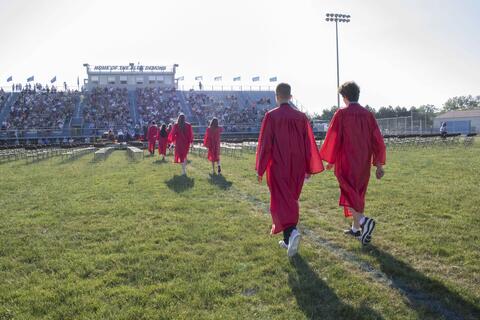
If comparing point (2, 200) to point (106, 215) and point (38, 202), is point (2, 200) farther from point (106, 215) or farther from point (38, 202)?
point (106, 215)

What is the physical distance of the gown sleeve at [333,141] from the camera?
543cm

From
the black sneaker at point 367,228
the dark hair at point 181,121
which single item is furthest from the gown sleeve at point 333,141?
the dark hair at point 181,121

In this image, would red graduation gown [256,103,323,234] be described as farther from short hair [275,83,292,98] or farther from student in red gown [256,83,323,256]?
short hair [275,83,292,98]

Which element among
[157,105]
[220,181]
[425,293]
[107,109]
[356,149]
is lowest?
[425,293]

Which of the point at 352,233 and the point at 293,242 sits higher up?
the point at 293,242

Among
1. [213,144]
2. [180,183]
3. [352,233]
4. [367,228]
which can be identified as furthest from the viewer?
[213,144]

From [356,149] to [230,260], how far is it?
2.11 m

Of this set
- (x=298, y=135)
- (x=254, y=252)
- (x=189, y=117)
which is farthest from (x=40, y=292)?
(x=189, y=117)

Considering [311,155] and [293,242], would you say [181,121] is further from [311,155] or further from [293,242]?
[293,242]

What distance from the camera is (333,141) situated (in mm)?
5523

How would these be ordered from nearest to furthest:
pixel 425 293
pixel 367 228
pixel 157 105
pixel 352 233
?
1. pixel 425 293
2. pixel 367 228
3. pixel 352 233
4. pixel 157 105

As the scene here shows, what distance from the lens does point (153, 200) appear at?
8.55 m

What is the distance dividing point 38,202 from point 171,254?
5.08 metres

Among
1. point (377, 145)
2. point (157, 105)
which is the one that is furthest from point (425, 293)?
point (157, 105)
